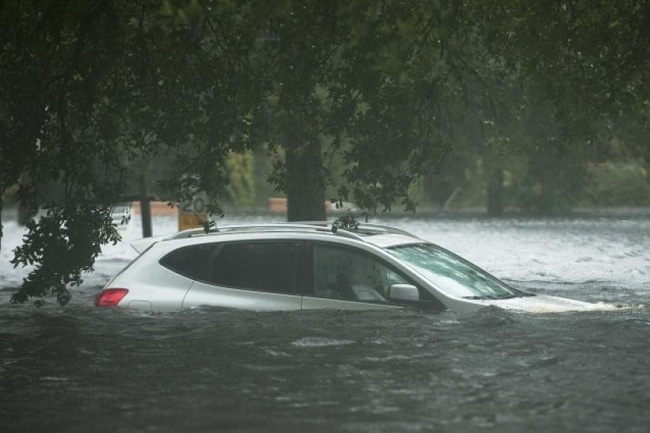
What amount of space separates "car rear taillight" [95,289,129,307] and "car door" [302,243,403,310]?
5.26 ft

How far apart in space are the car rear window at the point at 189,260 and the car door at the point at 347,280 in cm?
100

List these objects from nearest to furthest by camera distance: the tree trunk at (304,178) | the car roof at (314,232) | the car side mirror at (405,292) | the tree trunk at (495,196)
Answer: the car side mirror at (405,292) → the car roof at (314,232) → the tree trunk at (304,178) → the tree trunk at (495,196)

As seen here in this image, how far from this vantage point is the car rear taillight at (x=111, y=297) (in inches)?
500

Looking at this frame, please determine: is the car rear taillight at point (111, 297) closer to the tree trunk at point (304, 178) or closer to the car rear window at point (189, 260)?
the car rear window at point (189, 260)

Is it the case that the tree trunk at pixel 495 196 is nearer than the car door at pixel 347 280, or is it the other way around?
the car door at pixel 347 280

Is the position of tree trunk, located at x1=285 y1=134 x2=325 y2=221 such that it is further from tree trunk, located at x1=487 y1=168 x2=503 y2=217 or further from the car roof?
tree trunk, located at x1=487 y1=168 x2=503 y2=217

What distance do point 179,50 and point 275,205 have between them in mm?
49813

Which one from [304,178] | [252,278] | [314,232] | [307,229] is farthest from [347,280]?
[304,178]

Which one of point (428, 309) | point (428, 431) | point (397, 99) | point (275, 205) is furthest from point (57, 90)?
point (275, 205)

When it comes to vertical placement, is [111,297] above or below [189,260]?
below

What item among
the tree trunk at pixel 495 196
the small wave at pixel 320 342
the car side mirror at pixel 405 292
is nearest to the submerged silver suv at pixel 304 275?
the car side mirror at pixel 405 292

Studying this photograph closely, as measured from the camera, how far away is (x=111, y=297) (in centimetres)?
1275

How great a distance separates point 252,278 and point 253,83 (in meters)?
2.16

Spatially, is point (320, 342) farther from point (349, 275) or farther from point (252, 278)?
point (252, 278)
